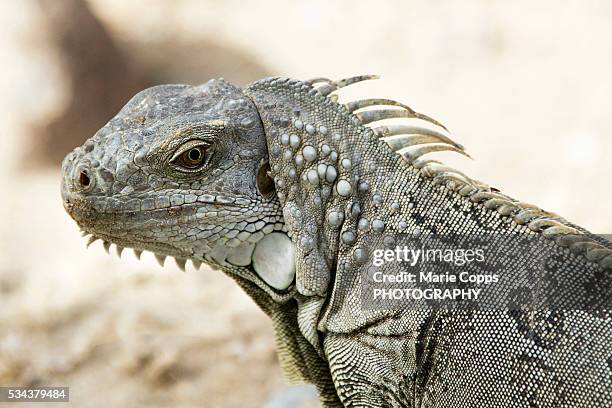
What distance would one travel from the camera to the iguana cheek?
11.7ft

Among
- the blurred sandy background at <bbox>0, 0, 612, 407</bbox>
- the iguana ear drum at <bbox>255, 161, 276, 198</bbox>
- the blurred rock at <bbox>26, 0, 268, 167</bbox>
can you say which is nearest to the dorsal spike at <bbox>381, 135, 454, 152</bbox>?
the iguana ear drum at <bbox>255, 161, 276, 198</bbox>

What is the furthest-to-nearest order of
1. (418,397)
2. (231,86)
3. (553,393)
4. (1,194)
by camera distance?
(1,194) → (231,86) → (418,397) → (553,393)

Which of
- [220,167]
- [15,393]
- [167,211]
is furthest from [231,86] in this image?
[15,393]

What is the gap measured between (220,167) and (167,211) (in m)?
0.34

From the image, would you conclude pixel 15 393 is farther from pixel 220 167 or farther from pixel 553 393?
pixel 553 393

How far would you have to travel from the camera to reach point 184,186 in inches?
138

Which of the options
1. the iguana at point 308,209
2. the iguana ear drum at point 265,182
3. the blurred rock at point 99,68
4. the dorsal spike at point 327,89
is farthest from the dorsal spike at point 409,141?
the blurred rock at point 99,68

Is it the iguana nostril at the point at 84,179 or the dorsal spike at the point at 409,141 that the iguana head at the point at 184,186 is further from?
the dorsal spike at the point at 409,141

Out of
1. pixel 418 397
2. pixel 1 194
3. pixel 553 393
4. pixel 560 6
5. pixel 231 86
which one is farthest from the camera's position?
pixel 560 6

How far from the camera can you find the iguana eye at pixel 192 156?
3.46 meters

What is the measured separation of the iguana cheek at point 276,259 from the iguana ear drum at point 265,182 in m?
0.21

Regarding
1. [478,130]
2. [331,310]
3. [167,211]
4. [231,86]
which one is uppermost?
[478,130]

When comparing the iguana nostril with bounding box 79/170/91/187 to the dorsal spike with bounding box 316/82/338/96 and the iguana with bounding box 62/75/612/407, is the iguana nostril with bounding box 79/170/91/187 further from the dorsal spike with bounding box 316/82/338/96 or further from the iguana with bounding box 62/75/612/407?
the dorsal spike with bounding box 316/82/338/96

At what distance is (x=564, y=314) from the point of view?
3062 mm
